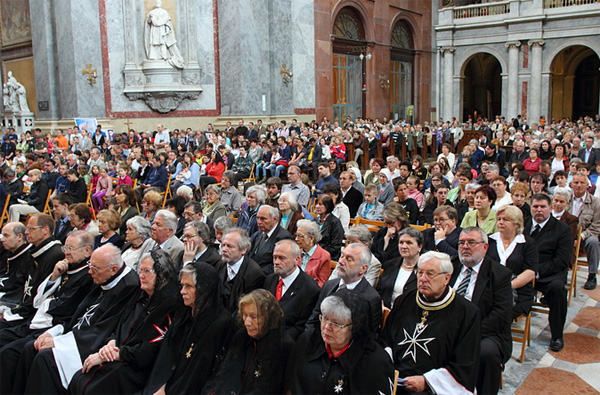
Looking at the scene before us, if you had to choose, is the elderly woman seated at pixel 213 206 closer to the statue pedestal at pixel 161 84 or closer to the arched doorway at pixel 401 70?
the statue pedestal at pixel 161 84

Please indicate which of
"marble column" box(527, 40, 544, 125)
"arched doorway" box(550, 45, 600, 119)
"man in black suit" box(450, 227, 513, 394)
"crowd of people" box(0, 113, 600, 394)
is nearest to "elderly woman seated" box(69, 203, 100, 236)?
"crowd of people" box(0, 113, 600, 394)

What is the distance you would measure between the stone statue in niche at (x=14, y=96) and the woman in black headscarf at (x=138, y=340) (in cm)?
1712

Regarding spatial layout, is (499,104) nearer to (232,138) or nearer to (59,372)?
(232,138)

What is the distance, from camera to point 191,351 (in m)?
3.37

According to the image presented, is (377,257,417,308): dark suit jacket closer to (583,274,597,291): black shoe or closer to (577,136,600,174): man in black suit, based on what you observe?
(583,274,597,291): black shoe

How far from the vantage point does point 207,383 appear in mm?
3309

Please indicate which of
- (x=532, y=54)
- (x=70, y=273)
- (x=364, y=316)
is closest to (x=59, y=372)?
(x=70, y=273)

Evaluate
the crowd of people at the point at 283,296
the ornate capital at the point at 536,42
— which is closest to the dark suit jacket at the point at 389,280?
the crowd of people at the point at 283,296

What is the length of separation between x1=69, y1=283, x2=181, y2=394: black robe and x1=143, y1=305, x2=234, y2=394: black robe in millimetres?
99

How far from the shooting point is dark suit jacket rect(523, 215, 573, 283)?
15.6ft

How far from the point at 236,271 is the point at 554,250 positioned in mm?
2896

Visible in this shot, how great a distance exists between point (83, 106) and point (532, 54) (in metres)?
18.7

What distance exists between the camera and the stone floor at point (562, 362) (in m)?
3.91

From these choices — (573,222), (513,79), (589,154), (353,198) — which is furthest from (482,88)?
(573,222)
